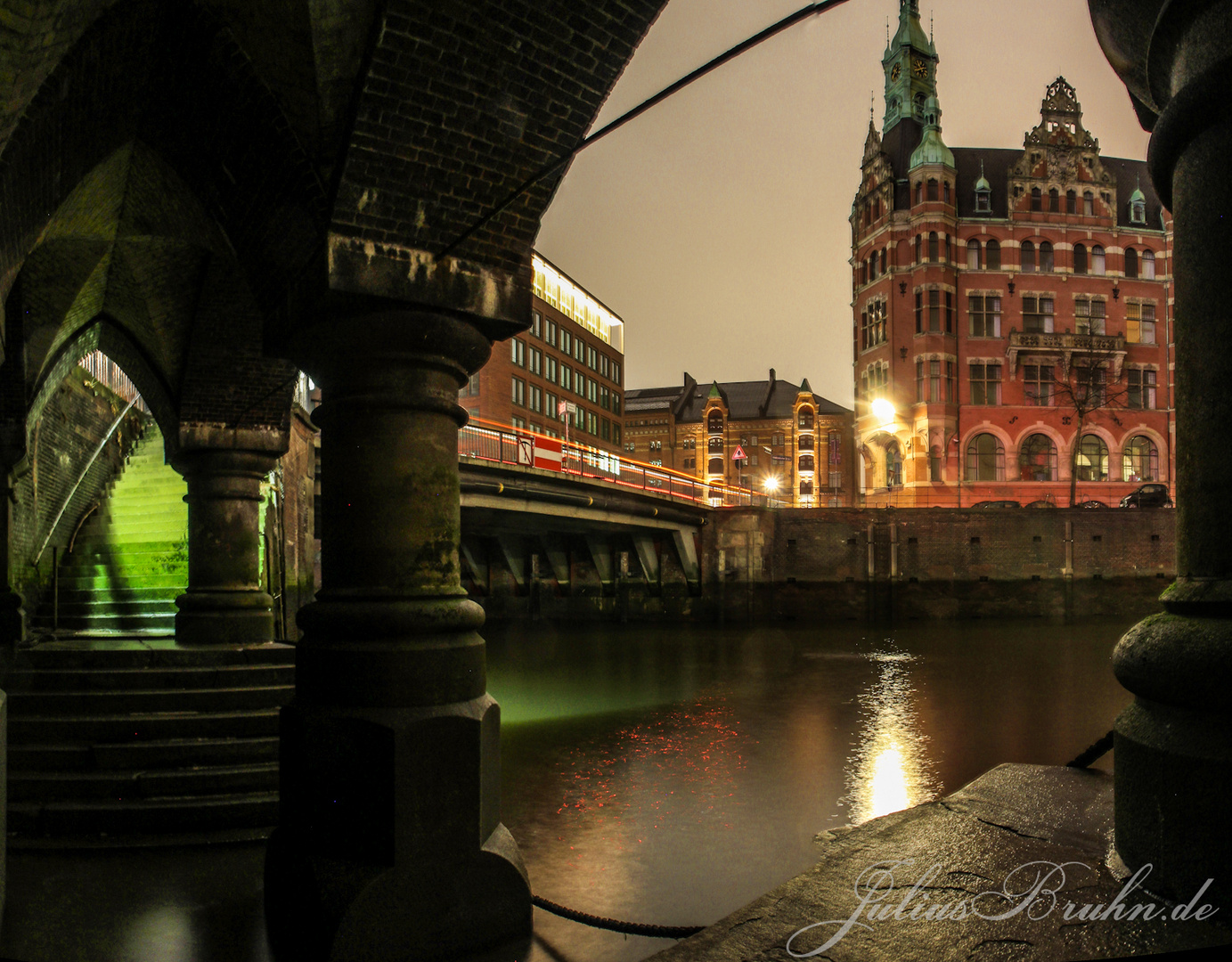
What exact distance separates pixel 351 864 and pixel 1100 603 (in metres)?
38.4

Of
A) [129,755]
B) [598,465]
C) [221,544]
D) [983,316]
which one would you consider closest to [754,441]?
[983,316]

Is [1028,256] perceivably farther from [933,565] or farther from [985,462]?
[933,565]

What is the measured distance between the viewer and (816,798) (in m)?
9.05

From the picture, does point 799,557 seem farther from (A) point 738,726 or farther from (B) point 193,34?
(B) point 193,34

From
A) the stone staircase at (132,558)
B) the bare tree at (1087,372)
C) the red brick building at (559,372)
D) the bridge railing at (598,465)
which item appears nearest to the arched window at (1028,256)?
the bare tree at (1087,372)

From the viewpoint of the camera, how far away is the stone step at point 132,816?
20.5 ft

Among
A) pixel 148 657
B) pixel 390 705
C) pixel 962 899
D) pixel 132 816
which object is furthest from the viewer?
pixel 148 657

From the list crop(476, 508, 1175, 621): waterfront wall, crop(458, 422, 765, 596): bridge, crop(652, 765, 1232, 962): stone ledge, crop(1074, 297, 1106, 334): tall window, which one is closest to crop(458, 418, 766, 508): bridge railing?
crop(458, 422, 765, 596): bridge

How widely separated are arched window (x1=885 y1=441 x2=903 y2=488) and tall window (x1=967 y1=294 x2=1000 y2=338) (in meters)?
6.90

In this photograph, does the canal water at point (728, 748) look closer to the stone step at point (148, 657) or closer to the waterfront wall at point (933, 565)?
the stone step at point (148, 657)

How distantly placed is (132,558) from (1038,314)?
46.3 meters

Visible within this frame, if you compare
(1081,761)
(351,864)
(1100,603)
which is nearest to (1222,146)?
(1081,761)

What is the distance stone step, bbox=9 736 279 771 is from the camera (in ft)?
22.0

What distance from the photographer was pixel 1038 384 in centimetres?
4825
